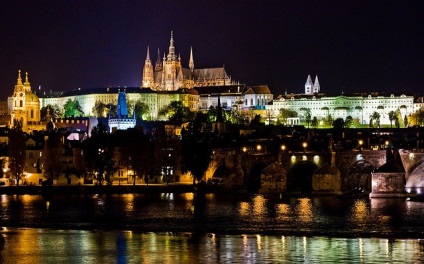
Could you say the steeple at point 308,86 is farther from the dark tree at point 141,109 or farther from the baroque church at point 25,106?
the baroque church at point 25,106

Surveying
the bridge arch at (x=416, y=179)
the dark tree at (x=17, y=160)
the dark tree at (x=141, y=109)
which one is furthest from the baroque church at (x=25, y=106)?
the bridge arch at (x=416, y=179)

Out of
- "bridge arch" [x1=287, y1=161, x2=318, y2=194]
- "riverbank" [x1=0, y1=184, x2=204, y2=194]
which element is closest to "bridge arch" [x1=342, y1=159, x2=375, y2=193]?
"bridge arch" [x1=287, y1=161, x2=318, y2=194]

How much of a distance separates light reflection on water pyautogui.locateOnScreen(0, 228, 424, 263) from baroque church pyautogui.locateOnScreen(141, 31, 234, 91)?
156m

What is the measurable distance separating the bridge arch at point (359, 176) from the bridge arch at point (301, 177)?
232 centimetres

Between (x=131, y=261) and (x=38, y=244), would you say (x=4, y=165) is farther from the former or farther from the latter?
(x=131, y=261)

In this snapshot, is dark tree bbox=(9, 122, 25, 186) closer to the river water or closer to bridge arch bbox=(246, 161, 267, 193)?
the river water

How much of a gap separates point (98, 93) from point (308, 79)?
1899 inches

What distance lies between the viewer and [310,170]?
60125 millimetres

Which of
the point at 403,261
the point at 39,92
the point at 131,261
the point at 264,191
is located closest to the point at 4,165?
the point at 264,191

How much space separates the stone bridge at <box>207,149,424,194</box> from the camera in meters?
52.9

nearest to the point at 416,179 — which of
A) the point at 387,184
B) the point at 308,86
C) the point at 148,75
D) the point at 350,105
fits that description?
the point at 387,184

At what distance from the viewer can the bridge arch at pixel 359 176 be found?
55.7 metres

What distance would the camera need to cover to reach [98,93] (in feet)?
569

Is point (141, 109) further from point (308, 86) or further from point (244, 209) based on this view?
Result: point (244, 209)
